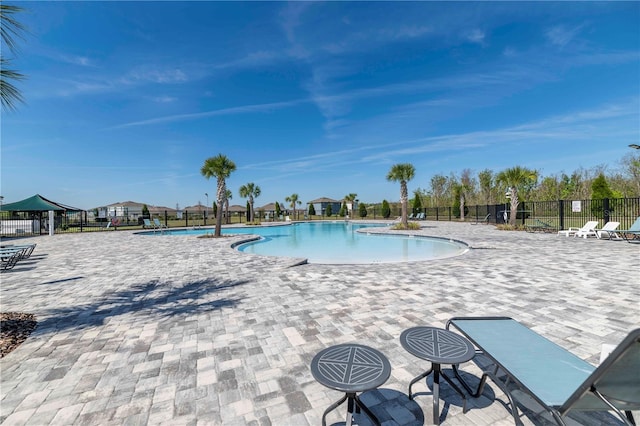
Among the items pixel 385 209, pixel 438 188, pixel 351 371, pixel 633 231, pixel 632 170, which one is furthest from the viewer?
pixel 438 188

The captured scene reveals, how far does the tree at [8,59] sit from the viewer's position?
265cm

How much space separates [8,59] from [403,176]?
18993mm

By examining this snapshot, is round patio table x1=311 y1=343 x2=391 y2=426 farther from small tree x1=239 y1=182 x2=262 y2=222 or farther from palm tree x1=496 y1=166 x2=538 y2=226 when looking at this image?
small tree x1=239 y1=182 x2=262 y2=222

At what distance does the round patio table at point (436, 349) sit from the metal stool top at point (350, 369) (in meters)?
0.27

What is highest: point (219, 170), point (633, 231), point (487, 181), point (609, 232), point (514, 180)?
point (487, 181)

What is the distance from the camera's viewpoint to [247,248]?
41.6 ft

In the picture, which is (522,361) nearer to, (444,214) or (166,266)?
(166,266)

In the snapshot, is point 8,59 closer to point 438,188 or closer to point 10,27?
point 10,27

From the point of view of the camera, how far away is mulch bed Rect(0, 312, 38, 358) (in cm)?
294

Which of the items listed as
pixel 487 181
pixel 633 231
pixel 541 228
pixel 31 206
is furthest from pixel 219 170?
pixel 487 181

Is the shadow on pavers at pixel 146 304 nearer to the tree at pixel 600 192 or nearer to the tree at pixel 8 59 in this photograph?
the tree at pixel 8 59

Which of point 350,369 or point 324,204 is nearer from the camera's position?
point 350,369

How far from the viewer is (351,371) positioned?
1.59 m

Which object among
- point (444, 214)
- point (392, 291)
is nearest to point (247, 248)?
point (392, 291)
